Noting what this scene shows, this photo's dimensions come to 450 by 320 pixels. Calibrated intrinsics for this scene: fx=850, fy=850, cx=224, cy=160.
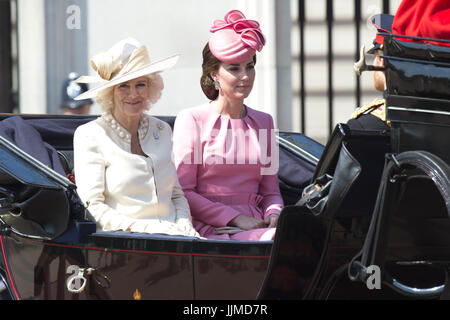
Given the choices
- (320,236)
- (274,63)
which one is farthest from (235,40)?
(274,63)

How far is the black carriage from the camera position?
95.9 inches

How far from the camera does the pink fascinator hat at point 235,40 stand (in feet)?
11.2

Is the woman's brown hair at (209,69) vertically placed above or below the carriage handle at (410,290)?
above

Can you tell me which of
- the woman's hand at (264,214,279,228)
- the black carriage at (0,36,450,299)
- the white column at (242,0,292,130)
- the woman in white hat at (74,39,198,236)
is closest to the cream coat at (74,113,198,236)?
the woman in white hat at (74,39,198,236)

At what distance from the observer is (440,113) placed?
2.40m

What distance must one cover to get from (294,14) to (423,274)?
194 inches

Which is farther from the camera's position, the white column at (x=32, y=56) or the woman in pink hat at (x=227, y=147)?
the white column at (x=32, y=56)

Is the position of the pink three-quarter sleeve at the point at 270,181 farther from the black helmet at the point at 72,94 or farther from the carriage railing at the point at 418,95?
the black helmet at the point at 72,94

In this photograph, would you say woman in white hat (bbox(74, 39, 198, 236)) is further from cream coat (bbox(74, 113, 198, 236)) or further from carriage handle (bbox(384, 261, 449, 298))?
carriage handle (bbox(384, 261, 449, 298))

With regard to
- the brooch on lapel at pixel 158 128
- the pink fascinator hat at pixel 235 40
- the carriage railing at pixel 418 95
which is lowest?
the brooch on lapel at pixel 158 128

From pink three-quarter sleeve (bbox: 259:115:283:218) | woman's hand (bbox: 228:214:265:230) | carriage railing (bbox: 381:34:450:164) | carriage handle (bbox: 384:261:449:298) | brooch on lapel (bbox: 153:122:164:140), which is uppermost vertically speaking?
carriage railing (bbox: 381:34:450:164)

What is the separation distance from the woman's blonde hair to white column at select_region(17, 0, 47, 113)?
4.65 meters

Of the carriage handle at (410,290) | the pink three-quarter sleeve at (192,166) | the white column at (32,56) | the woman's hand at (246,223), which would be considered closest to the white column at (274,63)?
the white column at (32,56)
